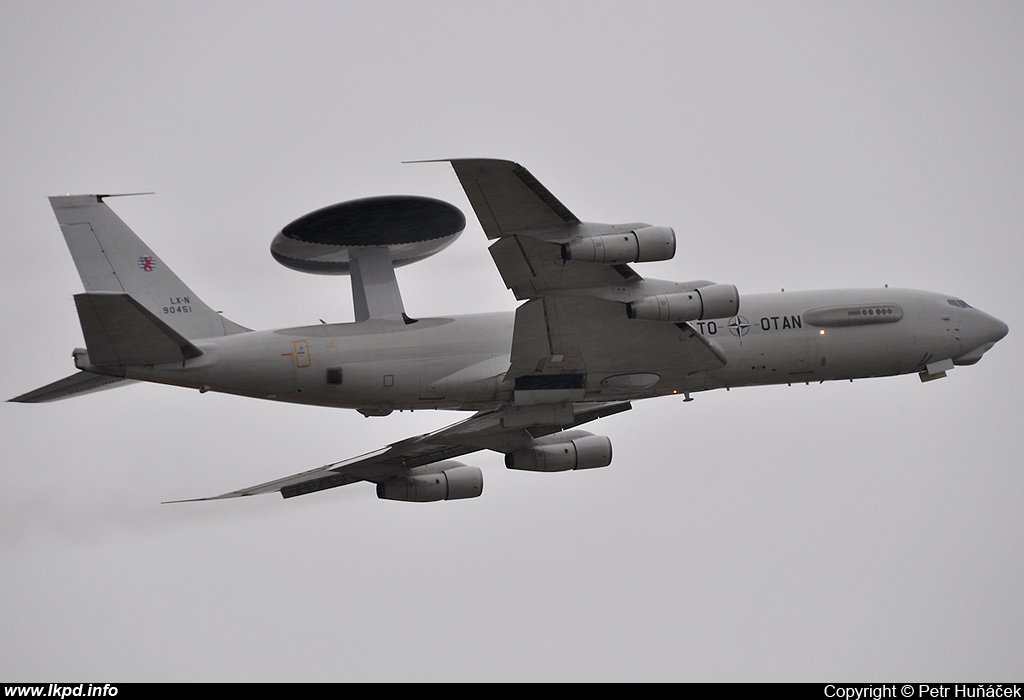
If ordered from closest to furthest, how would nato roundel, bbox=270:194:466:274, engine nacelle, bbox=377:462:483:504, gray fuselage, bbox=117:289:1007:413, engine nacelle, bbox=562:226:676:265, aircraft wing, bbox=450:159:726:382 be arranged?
aircraft wing, bbox=450:159:726:382
engine nacelle, bbox=562:226:676:265
nato roundel, bbox=270:194:466:274
gray fuselage, bbox=117:289:1007:413
engine nacelle, bbox=377:462:483:504

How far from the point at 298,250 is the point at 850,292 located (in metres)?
16.6

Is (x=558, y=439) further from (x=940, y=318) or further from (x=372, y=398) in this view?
(x=940, y=318)

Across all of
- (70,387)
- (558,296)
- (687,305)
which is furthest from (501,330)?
(70,387)

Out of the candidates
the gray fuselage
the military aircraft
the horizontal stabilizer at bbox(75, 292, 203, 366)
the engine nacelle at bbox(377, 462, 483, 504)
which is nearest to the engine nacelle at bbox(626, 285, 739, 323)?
the military aircraft

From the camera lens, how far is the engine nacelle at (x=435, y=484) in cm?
3750

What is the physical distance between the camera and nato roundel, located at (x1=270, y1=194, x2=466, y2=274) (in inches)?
1131

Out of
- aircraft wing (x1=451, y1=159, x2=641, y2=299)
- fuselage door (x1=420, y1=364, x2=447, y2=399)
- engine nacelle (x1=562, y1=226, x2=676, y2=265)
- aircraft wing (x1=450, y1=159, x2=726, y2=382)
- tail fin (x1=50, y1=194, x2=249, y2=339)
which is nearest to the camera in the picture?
aircraft wing (x1=451, y1=159, x2=641, y2=299)

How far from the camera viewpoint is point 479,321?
103 feet

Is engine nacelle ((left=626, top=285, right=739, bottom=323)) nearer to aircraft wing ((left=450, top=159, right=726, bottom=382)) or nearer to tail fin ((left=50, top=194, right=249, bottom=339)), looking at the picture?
aircraft wing ((left=450, top=159, right=726, bottom=382))

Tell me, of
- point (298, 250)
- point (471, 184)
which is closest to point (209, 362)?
point (298, 250)

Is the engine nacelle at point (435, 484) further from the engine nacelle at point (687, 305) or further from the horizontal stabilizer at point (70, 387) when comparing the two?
the engine nacelle at point (687, 305)

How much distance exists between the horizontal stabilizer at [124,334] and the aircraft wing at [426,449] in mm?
7203

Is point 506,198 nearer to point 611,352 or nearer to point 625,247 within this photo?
point 625,247

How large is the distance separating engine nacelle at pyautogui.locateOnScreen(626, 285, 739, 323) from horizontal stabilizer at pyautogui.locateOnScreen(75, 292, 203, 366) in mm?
11442
